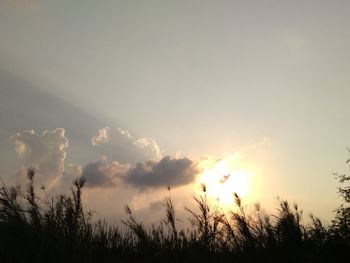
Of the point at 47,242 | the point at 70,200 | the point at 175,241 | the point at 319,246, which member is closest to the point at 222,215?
the point at 175,241

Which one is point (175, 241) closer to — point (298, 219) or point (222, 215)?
point (222, 215)

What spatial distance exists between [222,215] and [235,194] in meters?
2.80

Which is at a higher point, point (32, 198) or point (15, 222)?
point (32, 198)

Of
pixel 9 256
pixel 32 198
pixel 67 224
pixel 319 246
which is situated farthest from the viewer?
Answer: pixel 319 246

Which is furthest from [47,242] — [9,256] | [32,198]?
[32,198]

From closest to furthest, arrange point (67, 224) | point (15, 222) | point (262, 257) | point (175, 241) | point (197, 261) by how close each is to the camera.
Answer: point (15, 222) → point (67, 224) → point (197, 261) → point (175, 241) → point (262, 257)

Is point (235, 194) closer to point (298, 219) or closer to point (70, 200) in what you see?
point (298, 219)

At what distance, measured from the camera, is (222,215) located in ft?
40.4

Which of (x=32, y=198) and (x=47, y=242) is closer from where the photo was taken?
(x=47, y=242)

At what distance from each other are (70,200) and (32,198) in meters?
0.97

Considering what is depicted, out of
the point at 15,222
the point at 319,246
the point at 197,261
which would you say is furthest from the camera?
the point at 319,246

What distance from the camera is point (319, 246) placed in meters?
12.8

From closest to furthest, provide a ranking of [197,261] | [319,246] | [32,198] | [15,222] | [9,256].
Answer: [9,256] < [15,222] < [32,198] < [197,261] < [319,246]

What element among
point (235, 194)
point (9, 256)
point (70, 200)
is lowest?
point (9, 256)
